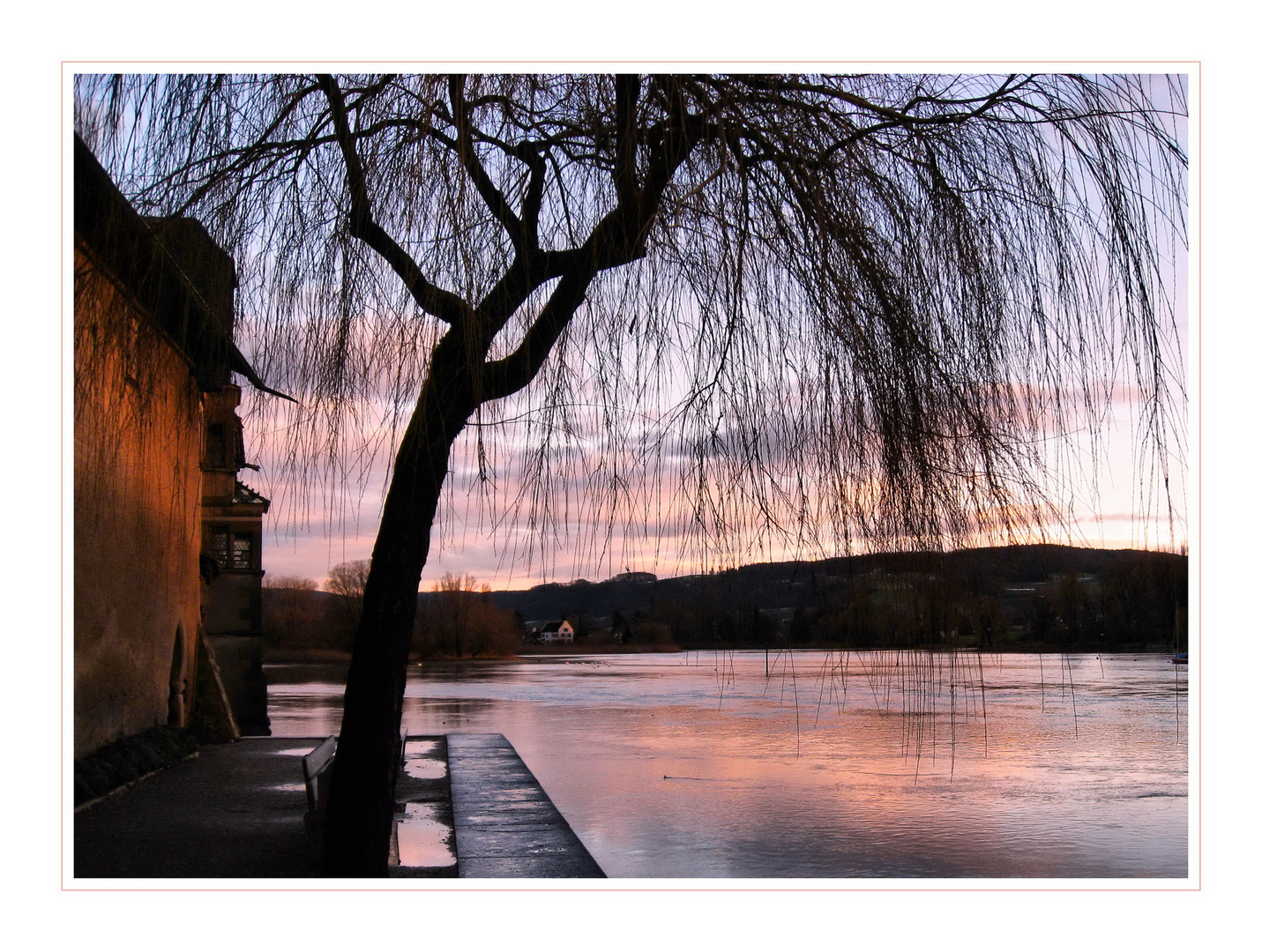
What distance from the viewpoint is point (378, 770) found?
11.6ft

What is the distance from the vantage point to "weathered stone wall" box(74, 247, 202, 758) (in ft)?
9.09

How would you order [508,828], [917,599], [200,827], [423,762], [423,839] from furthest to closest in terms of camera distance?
[423,762], [508,828], [423,839], [200,827], [917,599]

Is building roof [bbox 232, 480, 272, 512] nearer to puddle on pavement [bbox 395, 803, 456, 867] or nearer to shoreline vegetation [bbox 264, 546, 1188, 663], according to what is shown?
puddle on pavement [bbox 395, 803, 456, 867]

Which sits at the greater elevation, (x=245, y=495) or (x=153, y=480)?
(x=245, y=495)

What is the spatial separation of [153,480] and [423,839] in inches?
114

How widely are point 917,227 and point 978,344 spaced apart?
0.33m

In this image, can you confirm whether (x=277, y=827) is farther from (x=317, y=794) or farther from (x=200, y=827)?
(x=317, y=794)

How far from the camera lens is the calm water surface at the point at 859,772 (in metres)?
4.82

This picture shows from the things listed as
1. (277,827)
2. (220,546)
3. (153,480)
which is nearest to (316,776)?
(277,827)

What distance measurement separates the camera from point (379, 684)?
11.4 ft

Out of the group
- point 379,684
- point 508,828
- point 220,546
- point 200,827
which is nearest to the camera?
point 379,684

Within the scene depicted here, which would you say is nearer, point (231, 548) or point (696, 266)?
point (696, 266)
